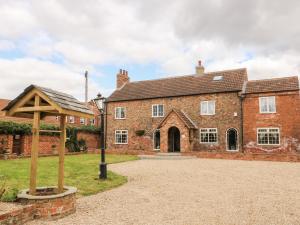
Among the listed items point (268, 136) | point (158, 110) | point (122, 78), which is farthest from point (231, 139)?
point (122, 78)

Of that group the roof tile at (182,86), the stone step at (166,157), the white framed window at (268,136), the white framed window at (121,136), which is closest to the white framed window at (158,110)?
the roof tile at (182,86)

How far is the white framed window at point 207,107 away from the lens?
28.1 metres

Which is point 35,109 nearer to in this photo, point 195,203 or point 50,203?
point 50,203

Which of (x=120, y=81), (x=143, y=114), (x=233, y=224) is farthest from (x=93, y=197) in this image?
(x=120, y=81)

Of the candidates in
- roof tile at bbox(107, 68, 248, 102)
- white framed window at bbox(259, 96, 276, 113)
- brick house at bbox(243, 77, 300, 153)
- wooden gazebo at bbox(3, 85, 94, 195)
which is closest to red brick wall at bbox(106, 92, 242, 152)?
roof tile at bbox(107, 68, 248, 102)

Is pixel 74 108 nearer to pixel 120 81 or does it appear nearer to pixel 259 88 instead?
pixel 259 88

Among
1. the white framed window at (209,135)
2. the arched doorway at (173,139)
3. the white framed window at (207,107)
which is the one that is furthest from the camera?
the arched doorway at (173,139)

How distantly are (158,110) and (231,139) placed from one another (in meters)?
8.61

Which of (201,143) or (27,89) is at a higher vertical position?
(27,89)

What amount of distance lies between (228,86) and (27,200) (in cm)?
2429

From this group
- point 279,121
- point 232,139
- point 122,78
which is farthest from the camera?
point 122,78

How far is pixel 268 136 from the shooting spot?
2559 cm

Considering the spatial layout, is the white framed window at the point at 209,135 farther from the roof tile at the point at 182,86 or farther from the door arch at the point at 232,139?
the roof tile at the point at 182,86

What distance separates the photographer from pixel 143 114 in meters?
32.0
